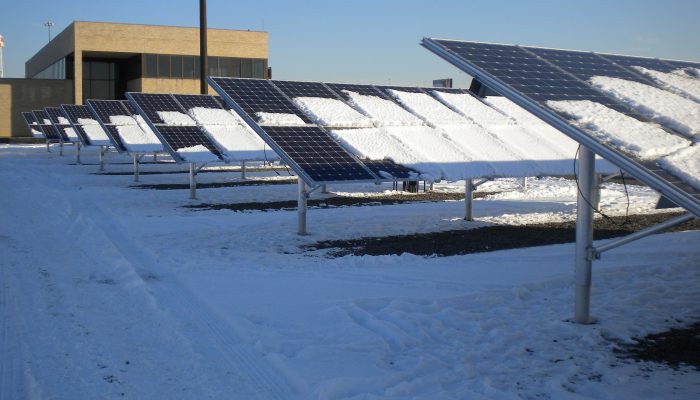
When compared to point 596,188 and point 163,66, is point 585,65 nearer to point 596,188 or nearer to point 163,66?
point 596,188

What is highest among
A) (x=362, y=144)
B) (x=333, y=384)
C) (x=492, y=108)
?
(x=492, y=108)

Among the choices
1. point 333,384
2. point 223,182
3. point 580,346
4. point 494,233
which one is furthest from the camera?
point 223,182

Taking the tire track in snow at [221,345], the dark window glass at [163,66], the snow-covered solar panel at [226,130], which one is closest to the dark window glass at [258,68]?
the dark window glass at [163,66]

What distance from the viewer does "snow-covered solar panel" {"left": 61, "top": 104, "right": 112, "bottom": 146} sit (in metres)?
31.6

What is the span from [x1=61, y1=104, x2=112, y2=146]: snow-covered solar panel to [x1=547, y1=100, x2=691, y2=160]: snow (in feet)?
87.4

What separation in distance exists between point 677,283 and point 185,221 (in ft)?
33.3

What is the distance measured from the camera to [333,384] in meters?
5.66

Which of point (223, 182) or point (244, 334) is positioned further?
point (223, 182)

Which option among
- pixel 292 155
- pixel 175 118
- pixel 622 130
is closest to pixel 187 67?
pixel 175 118

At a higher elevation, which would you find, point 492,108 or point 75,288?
point 492,108

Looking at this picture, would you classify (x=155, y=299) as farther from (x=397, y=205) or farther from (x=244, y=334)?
(x=397, y=205)

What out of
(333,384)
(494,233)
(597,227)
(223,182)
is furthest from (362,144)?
(223,182)

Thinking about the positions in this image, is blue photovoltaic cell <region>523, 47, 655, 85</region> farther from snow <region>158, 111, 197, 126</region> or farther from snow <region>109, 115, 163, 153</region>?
snow <region>109, 115, 163, 153</region>

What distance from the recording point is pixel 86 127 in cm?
3362
